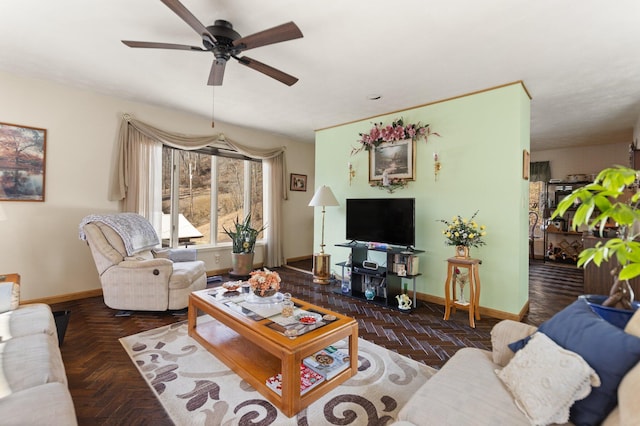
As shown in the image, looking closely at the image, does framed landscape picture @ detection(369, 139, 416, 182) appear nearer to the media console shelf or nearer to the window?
the media console shelf

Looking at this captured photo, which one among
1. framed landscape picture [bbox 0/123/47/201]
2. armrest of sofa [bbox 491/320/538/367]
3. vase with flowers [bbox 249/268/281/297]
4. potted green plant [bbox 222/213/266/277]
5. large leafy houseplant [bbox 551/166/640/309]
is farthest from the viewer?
potted green plant [bbox 222/213/266/277]

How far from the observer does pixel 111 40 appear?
2549 millimetres

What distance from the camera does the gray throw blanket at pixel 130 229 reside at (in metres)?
3.28

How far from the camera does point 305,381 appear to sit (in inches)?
75.0

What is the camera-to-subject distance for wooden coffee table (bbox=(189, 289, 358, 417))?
5.57 feet

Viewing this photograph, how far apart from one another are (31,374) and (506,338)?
234 centimetres

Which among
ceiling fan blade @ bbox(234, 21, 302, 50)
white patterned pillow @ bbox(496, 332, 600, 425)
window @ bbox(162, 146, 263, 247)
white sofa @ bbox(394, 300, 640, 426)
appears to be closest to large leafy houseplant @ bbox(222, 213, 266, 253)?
window @ bbox(162, 146, 263, 247)

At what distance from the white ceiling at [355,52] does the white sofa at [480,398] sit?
2.12 meters

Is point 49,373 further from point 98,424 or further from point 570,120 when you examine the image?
point 570,120

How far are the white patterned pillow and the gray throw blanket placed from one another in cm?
362

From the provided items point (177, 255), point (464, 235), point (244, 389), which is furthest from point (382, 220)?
point (177, 255)

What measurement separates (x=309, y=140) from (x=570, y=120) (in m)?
4.45

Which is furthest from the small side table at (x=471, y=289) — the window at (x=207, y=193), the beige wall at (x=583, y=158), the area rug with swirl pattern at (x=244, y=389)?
the beige wall at (x=583, y=158)

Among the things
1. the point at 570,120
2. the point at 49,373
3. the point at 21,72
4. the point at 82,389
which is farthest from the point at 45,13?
the point at 570,120
